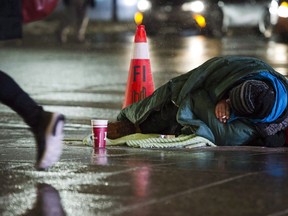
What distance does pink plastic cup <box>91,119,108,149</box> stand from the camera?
655cm

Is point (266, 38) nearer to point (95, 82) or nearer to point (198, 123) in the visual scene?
point (95, 82)

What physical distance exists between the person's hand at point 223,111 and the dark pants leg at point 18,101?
1.50m

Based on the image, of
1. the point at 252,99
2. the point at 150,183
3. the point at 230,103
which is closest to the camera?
the point at 150,183

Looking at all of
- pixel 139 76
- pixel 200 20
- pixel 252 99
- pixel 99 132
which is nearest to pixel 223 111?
pixel 252 99

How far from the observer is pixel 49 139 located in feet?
17.5

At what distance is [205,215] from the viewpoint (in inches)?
172

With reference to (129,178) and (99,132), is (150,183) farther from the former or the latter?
(99,132)

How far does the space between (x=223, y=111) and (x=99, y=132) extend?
823 mm

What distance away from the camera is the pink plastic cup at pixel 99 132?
6547mm

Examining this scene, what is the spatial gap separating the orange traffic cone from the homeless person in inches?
47.1

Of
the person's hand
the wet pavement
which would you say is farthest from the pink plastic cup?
the person's hand

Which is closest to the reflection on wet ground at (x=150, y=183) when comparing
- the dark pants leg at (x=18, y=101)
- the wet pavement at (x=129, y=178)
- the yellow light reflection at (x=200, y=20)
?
the wet pavement at (x=129, y=178)

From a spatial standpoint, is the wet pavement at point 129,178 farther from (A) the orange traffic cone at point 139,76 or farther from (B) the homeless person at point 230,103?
(A) the orange traffic cone at point 139,76

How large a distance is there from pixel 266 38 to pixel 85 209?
19975 millimetres
